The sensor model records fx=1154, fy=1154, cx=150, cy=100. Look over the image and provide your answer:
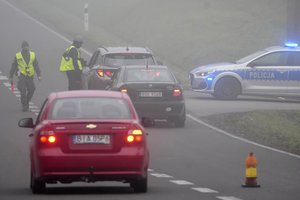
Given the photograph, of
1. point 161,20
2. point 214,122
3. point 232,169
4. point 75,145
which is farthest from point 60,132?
point 161,20

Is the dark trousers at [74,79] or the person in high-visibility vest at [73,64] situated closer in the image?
the person in high-visibility vest at [73,64]

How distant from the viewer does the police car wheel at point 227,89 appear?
109ft

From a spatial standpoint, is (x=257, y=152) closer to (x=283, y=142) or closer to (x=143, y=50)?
(x=283, y=142)

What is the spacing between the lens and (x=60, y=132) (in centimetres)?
1460

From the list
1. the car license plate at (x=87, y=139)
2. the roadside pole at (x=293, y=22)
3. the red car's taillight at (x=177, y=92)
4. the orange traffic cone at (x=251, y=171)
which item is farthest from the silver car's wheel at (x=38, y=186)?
the roadside pole at (x=293, y=22)

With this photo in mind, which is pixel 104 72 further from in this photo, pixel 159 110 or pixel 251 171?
pixel 251 171

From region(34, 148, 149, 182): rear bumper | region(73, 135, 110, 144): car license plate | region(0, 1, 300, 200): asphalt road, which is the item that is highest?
region(73, 135, 110, 144): car license plate

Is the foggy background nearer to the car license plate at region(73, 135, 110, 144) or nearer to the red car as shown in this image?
the red car

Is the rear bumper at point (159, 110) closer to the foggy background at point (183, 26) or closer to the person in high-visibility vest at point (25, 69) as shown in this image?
the person in high-visibility vest at point (25, 69)

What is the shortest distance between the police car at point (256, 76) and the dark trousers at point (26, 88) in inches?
231

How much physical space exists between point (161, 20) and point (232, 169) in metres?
33.5

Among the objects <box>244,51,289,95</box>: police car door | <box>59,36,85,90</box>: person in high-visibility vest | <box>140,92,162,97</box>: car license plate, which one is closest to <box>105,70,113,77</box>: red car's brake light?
<box>59,36,85,90</box>: person in high-visibility vest

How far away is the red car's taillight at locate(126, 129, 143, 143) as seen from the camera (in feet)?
48.3

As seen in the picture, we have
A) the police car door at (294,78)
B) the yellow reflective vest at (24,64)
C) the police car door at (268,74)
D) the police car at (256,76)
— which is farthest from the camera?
the police car door at (294,78)
